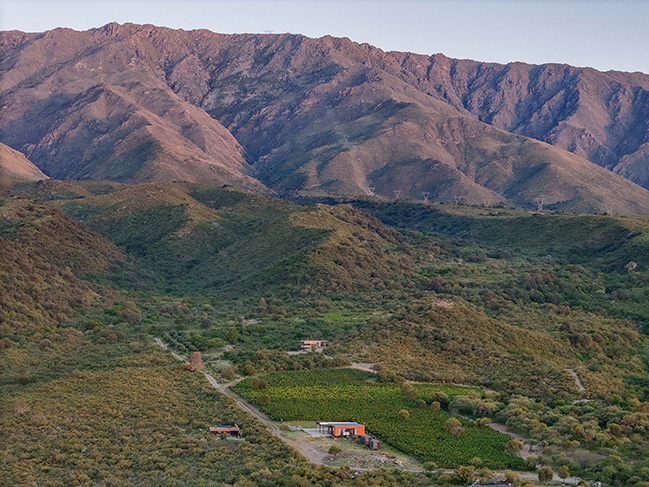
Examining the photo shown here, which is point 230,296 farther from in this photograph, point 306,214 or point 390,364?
point 390,364

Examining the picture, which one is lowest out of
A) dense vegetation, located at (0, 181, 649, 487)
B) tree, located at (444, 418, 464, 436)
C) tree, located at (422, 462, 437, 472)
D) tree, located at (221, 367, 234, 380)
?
tree, located at (422, 462, 437, 472)

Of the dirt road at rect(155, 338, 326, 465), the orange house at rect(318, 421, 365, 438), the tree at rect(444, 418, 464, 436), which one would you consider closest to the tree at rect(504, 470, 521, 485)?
the tree at rect(444, 418, 464, 436)

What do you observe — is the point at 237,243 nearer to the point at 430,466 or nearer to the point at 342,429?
the point at 342,429

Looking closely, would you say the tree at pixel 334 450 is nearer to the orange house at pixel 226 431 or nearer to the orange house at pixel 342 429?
the orange house at pixel 342 429

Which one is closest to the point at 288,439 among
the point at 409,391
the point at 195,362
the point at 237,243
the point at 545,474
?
the point at 409,391

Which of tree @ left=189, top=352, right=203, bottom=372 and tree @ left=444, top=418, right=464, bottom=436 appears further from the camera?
tree @ left=189, top=352, right=203, bottom=372

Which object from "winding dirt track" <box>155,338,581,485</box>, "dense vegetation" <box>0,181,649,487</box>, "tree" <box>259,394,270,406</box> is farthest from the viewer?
"dense vegetation" <box>0,181,649,487</box>

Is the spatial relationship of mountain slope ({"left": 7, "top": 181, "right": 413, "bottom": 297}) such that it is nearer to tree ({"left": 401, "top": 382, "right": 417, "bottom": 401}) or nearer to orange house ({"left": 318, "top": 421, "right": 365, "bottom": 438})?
tree ({"left": 401, "top": 382, "right": 417, "bottom": 401})

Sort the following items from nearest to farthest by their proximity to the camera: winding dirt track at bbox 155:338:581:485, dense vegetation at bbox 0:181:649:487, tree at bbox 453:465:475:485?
tree at bbox 453:465:475:485 < winding dirt track at bbox 155:338:581:485 < dense vegetation at bbox 0:181:649:487

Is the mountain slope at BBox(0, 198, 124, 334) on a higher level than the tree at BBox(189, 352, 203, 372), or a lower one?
higher
